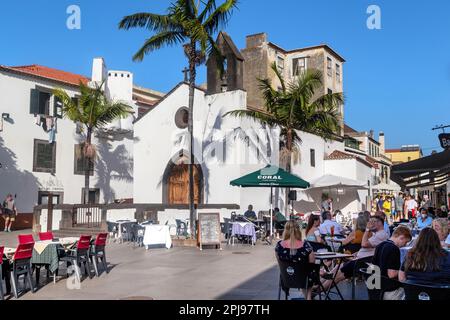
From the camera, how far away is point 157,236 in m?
15.7

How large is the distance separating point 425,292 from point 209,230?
11468 millimetres

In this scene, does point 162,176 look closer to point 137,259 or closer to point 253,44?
point 137,259

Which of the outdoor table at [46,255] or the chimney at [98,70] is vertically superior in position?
the chimney at [98,70]

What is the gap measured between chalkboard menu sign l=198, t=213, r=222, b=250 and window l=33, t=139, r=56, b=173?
17.2 metres

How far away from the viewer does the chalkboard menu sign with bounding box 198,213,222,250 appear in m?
15.5

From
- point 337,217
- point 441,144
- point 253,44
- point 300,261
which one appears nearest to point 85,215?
point 337,217

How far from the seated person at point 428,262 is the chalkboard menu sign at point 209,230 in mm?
10591

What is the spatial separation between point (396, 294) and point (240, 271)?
18.0 ft

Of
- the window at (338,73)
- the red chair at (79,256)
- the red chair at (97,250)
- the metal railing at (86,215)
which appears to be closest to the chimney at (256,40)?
the window at (338,73)

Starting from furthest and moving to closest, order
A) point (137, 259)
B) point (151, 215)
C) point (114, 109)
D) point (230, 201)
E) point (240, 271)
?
point (114, 109) < point (230, 201) < point (151, 215) < point (137, 259) < point (240, 271)

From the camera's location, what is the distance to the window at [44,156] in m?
28.9

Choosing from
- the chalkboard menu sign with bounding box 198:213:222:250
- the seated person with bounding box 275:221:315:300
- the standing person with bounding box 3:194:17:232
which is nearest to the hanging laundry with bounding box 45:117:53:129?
the standing person with bounding box 3:194:17:232

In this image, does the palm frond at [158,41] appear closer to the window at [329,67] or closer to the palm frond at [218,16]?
the palm frond at [218,16]

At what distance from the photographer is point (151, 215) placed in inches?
818
